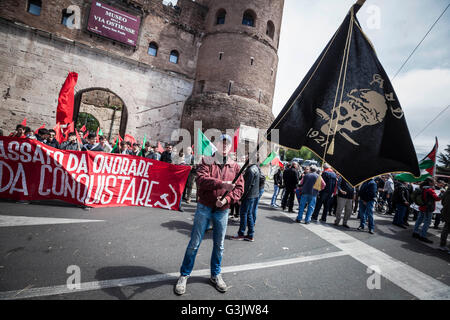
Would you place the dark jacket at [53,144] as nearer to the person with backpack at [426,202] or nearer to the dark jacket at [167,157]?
the dark jacket at [167,157]

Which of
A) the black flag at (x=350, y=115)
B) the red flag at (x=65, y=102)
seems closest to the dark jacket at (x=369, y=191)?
the black flag at (x=350, y=115)

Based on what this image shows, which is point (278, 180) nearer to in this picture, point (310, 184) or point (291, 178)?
point (291, 178)

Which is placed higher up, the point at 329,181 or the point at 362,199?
the point at 329,181

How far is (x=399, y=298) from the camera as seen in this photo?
3057 millimetres

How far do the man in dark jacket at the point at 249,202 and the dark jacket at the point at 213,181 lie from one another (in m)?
2.08

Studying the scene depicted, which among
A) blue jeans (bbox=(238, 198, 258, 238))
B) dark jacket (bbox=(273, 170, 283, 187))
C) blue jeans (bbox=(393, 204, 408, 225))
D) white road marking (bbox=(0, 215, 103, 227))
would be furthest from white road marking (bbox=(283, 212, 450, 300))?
white road marking (bbox=(0, 215, 103, 227))

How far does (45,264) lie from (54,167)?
138 inches

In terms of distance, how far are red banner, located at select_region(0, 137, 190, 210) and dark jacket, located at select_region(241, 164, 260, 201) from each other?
8.28 ft

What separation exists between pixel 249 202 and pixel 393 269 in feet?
10.2

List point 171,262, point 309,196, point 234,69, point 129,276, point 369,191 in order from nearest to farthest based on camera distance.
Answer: point 129,276, point 171,262, point 369,191, point 309,196, point 234,69

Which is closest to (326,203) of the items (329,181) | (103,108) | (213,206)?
(329,181)

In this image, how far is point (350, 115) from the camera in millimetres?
2494

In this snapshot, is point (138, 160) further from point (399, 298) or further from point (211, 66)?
point (211, 66)

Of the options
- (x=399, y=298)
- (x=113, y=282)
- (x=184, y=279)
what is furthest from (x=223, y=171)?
(x=399, y=298)
